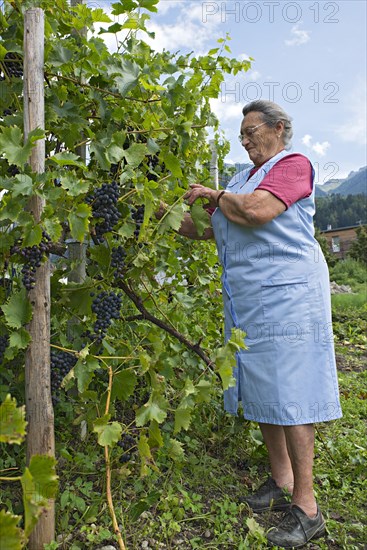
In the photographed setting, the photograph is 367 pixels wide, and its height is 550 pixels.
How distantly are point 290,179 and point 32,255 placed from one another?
1.18 m

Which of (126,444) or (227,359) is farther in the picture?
(126,444)

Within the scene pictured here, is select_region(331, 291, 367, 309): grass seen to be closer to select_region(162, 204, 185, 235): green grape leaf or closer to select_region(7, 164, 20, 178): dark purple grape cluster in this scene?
select_region(162, 204, 185, 235): green grape leaf

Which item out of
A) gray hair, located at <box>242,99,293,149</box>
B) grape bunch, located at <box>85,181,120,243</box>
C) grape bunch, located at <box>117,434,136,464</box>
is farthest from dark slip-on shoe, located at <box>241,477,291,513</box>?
gray hair, located at <box>242,99,293,149</box>

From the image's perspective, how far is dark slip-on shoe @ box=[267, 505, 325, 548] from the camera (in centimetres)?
245

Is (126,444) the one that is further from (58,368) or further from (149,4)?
(149,4)

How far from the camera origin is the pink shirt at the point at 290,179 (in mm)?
2482

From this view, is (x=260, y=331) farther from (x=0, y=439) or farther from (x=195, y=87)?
(x=0, y=439)

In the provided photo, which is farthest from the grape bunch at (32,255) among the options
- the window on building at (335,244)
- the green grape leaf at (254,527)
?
the window on building at (335,244)

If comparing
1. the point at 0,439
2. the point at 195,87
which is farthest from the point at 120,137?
the point at 0,439

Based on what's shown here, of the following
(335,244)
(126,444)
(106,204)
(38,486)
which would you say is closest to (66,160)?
(106,204)

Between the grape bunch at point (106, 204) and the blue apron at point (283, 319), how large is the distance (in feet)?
2.26

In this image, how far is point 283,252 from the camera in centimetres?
255

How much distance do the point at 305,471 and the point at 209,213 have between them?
129 cm

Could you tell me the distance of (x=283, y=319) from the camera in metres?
2.51
